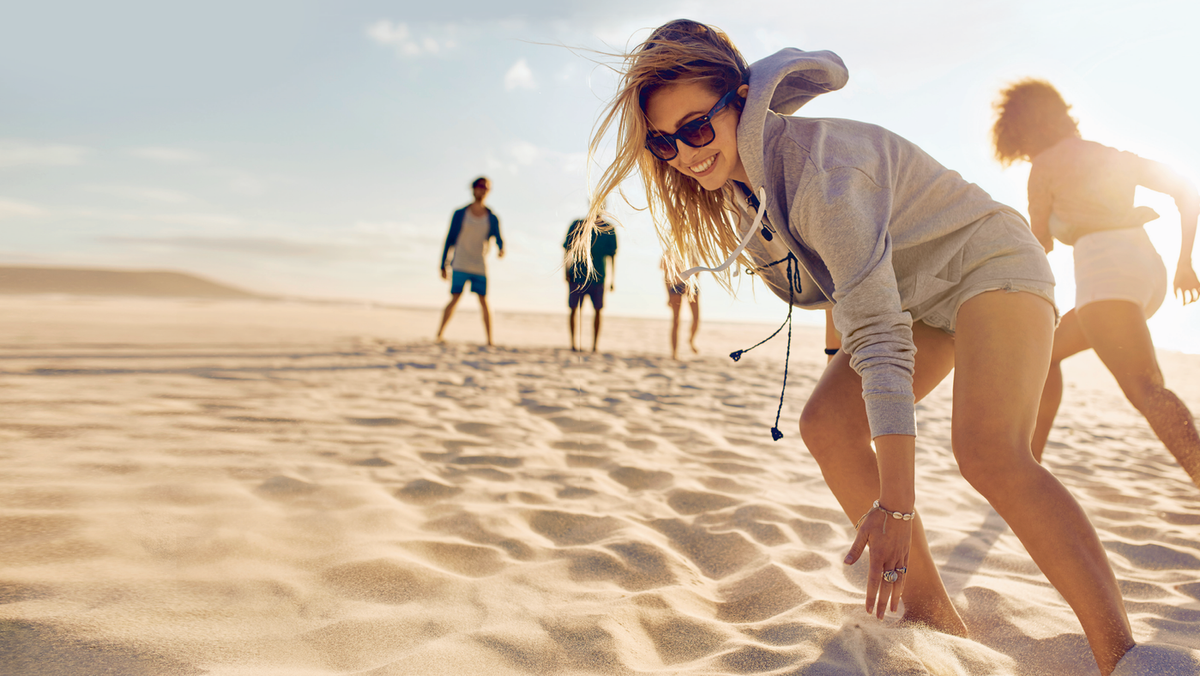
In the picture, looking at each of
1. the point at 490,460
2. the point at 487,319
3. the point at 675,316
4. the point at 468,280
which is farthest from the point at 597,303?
the point at 490,460

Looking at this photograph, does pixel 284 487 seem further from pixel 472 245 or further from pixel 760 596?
pixel 472 245

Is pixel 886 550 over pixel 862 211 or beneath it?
beneath

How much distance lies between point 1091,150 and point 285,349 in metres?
6.40

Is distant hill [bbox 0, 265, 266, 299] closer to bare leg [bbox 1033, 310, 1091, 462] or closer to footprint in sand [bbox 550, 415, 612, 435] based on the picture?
footprint in sand [bbox 550, 415, 612, 435]

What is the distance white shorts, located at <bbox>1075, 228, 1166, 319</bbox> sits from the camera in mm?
2436

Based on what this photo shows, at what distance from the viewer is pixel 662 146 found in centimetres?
161

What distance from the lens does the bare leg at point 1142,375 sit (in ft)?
7.52

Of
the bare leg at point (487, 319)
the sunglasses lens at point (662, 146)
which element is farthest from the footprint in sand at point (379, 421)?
the bare leg at point (487, 319)

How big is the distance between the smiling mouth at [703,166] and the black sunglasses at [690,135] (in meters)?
0.05

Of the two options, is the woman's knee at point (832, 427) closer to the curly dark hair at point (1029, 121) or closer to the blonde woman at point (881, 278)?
the blonde woman at point (881, 278)

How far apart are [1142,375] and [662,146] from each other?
2.13 metres

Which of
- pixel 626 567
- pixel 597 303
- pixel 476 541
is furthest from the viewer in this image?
pixel 597 303

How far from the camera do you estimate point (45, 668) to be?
125 centimetres

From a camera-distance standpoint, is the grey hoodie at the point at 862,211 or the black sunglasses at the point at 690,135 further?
the black sunglasses at the point at 690,135
